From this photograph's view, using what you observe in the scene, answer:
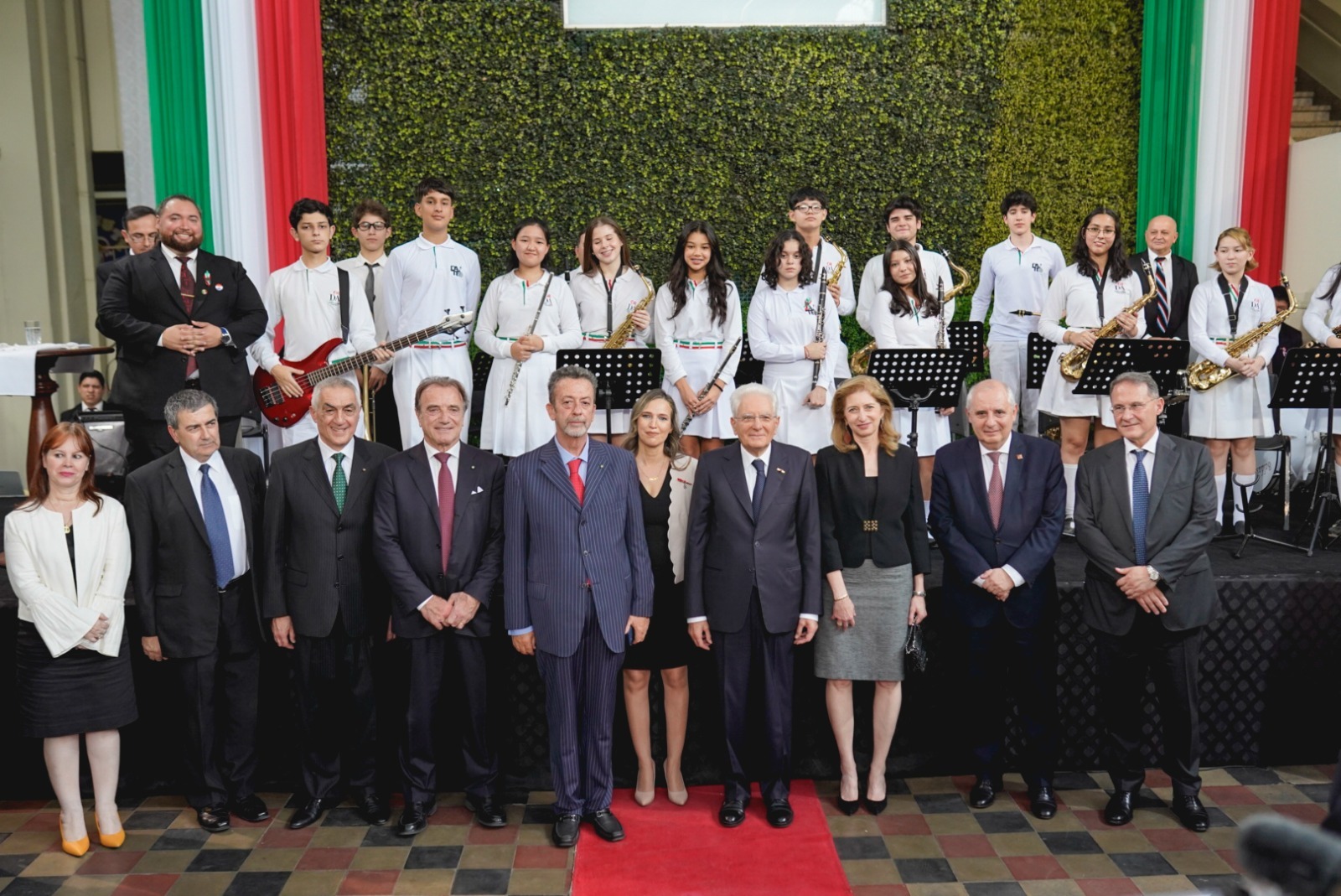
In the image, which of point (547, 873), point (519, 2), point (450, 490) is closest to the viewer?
point (547, 873)

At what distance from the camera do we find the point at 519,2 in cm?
914

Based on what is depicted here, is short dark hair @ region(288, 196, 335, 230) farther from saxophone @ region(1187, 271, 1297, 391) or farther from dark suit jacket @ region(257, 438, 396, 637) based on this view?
saxophone @ region(1187, 271, 1297, 391)

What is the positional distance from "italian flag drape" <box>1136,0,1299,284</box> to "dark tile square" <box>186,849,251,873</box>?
7.37m

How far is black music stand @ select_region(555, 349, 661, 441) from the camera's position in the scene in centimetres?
595

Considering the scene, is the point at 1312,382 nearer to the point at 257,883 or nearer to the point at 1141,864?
the point at 1141,864

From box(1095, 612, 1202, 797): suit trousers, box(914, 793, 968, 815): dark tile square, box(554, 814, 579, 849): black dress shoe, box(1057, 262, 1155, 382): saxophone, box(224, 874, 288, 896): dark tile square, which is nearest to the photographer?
box(224, 874, 288, 896): dark tile square

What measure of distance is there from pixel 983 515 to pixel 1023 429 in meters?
3.29

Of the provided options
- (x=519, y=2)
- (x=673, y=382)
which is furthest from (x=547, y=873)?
(x=519, y=2)

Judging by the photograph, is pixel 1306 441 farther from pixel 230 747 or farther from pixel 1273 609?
pixel 230 747

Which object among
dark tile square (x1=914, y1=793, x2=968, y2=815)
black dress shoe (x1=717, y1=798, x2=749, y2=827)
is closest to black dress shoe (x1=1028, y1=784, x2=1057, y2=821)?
dark tile square (x1=914, y1=793, x2=968, y2=815)

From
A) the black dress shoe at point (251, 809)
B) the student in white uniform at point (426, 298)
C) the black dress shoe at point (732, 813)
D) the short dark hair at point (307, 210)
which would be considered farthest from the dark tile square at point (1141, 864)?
the short dark hair at point (307, 210)

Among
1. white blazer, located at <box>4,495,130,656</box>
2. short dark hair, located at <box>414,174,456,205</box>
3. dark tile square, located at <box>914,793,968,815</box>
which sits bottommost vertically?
dark tile square, located at <box>914,793,968,815</box>

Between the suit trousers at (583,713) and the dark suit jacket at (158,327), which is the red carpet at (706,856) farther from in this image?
the dark suit jacket at (158,327)

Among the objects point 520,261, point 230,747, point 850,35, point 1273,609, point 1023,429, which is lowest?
point 230,747
